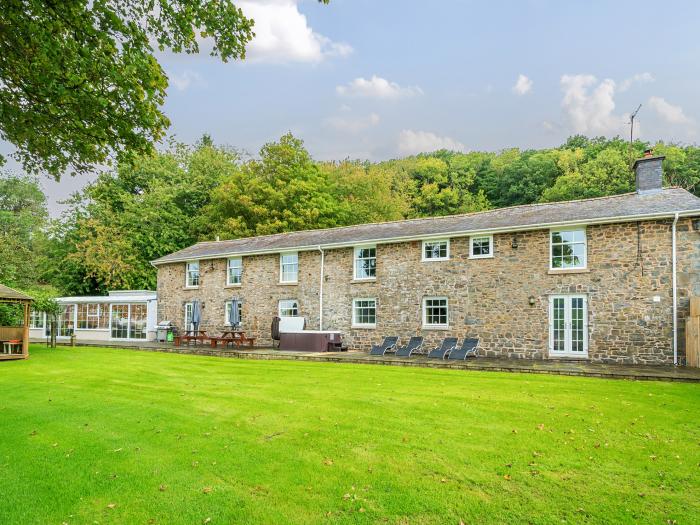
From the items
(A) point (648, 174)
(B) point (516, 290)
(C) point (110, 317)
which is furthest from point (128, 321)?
(A) point (648, 174)

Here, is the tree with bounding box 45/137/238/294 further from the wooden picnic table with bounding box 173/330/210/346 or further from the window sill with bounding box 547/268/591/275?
the window sill with bounding box 547/268/591/275

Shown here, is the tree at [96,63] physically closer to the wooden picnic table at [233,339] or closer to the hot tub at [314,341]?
the hot tub at [314,341]

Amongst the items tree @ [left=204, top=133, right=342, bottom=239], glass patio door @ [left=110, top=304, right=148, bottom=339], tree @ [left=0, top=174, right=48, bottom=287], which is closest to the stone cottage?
glass patio door @ [left=110, top=304, right=148, bottom=339]

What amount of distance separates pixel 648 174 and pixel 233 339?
729 inches

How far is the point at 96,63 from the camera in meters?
7.36

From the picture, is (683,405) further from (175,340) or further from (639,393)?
(175,340)

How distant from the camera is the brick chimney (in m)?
17.6

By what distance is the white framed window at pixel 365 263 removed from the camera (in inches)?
835

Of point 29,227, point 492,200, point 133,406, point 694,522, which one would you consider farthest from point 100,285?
point 694,522

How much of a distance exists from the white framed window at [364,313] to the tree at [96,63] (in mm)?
13616

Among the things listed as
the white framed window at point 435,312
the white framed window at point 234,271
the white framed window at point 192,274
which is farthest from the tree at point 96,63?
the white framed window at point 192,274

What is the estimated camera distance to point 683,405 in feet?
29.7

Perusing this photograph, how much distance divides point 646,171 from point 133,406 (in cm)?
1824

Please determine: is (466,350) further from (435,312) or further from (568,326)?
(568,326)
